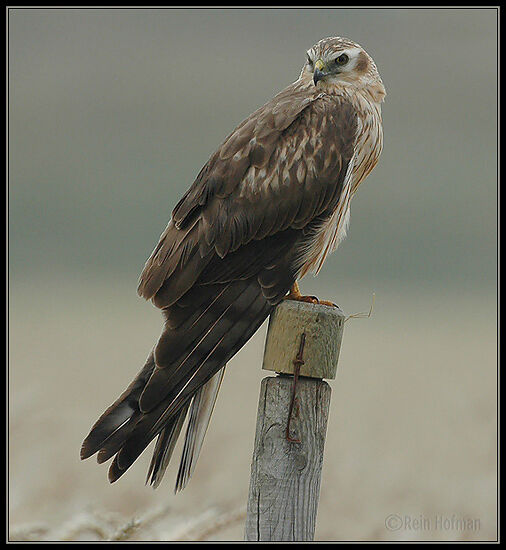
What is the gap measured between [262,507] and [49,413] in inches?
265

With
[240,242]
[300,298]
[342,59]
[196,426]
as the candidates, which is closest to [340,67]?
[342,59]

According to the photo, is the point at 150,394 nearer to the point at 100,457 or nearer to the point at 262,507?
the point at 100,457

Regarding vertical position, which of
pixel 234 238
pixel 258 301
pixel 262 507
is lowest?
pixel 262 507

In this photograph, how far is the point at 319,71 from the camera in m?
5.38

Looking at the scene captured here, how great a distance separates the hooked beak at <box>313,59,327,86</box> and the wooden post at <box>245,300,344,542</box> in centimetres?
170

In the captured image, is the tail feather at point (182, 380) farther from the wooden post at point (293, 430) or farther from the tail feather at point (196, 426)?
the wooden post at point (293, 430)

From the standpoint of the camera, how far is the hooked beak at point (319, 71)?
5.36 metres

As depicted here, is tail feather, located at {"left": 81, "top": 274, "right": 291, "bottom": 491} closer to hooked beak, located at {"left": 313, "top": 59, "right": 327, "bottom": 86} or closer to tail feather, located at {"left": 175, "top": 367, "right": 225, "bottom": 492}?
tail feather, located at {"left": 175, "top": 367, "right": 225, "bottom": 492}

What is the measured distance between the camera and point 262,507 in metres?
4.16

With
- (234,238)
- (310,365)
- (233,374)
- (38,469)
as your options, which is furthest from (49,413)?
(310,365)

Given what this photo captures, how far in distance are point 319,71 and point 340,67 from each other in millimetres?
171

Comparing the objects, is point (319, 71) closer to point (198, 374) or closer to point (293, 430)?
point (198, 374)

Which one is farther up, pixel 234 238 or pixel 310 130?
pixel 310 130

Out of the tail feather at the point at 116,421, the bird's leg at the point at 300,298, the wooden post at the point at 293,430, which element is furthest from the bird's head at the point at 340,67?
the tail feather at the point at 116,421
